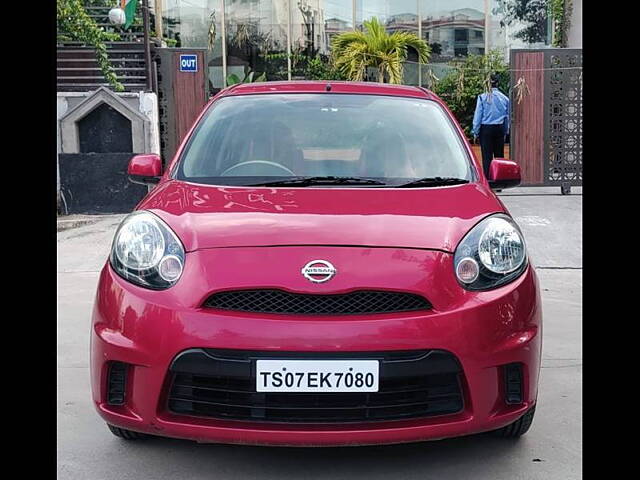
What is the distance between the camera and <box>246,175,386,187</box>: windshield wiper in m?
3.38

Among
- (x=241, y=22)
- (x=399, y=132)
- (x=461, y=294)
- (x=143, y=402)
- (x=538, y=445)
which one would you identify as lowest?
(x=538, y=445)

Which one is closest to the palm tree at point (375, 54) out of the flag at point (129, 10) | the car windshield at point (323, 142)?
the flag at point (129, 10)

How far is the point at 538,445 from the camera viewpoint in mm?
3242

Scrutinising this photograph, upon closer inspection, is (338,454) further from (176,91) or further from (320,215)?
(176,91)

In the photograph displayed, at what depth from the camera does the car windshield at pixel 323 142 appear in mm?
3592

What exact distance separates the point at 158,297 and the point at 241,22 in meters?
14.6

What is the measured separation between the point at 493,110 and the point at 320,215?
8.64 meters

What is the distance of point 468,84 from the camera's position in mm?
14055

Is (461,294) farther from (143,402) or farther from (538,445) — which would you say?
(143,402)

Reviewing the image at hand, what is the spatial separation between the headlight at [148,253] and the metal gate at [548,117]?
28.3 feet

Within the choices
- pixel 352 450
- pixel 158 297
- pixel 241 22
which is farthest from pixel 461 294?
pixel 241 22

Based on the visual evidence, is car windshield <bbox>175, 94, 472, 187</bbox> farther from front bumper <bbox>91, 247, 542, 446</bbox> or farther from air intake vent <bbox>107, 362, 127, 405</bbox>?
air intake vent <bbox>107, 362, 127, 405</bbox>
